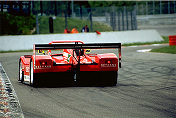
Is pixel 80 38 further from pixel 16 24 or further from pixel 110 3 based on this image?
pixel 110 3

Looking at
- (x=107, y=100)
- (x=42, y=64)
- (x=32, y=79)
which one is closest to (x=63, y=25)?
(x=32, y=79)

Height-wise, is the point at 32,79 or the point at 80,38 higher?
the point at 80,38

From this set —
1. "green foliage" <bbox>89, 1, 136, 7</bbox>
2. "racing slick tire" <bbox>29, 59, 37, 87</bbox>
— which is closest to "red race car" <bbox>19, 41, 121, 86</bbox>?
"racing slick tire" <bbox>29, 59, 37, 87</bbox>

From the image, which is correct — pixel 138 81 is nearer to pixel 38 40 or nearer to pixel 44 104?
pixel 44 104

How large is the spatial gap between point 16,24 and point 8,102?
24.9 metres

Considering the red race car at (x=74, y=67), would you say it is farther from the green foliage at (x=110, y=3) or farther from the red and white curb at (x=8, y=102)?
the green foliage at (x=110, y=3)

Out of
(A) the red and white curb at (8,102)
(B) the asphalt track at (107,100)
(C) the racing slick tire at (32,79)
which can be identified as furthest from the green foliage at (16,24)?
(C) the racing slick tire at (32,79)

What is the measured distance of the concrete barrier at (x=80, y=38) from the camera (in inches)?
1094

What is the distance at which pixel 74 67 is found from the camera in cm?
1097

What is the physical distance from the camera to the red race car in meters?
10.8

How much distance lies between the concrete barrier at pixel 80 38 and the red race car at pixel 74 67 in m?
16.4

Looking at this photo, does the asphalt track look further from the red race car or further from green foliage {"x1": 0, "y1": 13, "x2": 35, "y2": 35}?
green foliage {"x1": 0, "y1": 13, "x2": 35, "y2": 35}

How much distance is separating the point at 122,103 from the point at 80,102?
0.82m

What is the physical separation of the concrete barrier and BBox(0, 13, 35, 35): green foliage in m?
4.59
